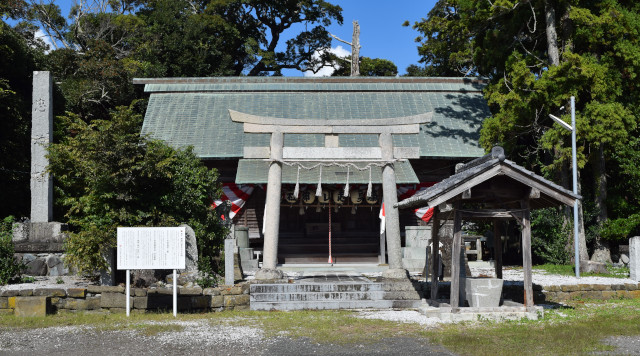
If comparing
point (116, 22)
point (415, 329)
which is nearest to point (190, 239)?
point (415, 329)

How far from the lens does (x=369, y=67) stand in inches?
1430

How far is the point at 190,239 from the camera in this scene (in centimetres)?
1364

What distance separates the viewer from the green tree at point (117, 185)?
12.6 metres

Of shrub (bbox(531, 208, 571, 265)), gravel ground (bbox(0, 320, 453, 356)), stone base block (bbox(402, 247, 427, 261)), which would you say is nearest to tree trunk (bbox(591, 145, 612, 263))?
shrub (bbox(531, 208, 571, 265))

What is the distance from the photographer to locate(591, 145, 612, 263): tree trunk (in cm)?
1955

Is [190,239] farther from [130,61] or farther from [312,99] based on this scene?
[130,61]

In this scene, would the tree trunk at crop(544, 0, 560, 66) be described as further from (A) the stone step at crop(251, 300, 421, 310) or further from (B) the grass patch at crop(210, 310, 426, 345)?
(B) the grass patch at crop(210, 310, 426, 345)

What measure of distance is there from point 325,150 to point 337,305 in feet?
12.7

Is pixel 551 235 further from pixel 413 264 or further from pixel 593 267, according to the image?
pixel 413 264

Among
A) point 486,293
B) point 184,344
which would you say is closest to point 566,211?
point 486,293

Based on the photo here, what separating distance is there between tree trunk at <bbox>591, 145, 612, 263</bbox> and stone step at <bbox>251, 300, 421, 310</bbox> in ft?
34.2

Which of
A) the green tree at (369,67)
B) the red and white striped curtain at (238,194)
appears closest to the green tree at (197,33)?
the green tree at (369,67)

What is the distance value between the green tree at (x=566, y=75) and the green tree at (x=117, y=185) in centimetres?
1096

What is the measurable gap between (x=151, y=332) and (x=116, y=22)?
27.3 metres
